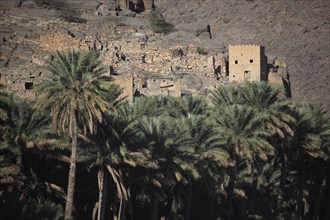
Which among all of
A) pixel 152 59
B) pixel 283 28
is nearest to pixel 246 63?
pixel 152 59

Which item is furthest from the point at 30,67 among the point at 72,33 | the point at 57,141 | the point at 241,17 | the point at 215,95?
the point at 241,17

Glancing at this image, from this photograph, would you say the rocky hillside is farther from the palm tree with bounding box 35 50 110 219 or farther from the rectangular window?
the palm tree with bounding box 35 50 110 219

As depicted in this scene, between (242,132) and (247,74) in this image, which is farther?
(247,74)

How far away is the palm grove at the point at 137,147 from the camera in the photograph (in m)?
22.2

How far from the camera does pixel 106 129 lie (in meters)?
23.4

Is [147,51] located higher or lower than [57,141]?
higher

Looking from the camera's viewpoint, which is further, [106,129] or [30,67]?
[30,67]

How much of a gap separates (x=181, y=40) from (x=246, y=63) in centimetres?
1348

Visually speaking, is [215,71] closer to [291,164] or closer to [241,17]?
[291,164]

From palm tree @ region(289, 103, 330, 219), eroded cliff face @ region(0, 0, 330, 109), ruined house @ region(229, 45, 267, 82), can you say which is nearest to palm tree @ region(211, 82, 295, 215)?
palm tree @ region(289, 103, 330, 219)

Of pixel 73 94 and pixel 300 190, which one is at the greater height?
pixel 73 94

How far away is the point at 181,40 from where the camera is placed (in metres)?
61.8

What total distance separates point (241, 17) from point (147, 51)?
106 ft

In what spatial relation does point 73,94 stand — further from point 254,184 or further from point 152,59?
point 152,59
